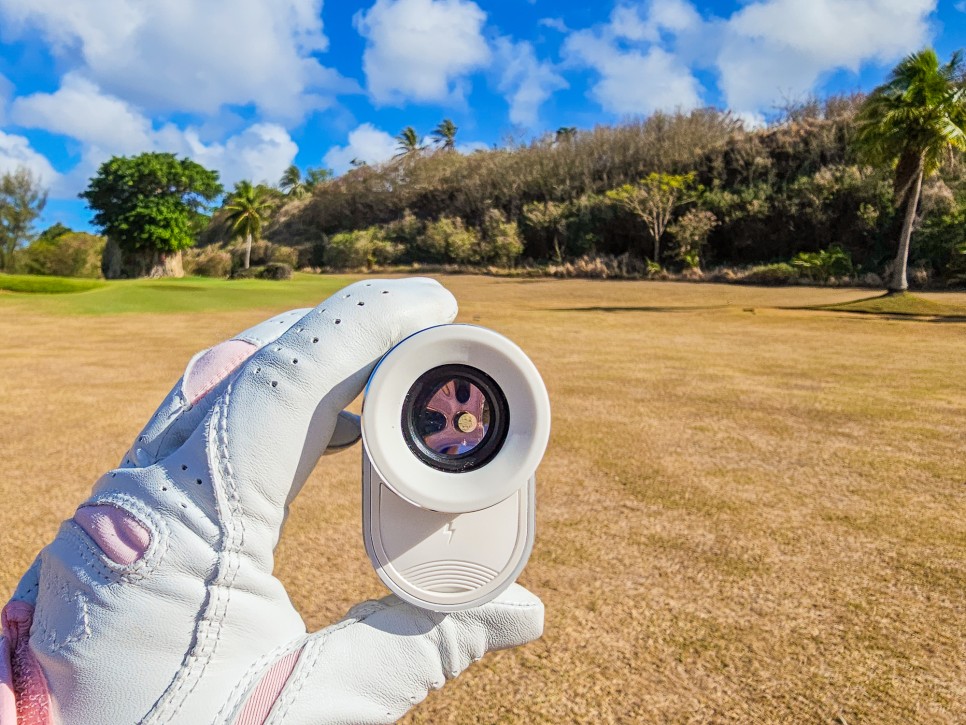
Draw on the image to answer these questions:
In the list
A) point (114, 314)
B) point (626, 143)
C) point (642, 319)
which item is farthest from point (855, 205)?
point (114, 314)

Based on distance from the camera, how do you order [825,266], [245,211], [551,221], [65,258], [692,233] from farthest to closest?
[245,211] → [65,258] → [551,221] → [692,233] → [825,266]

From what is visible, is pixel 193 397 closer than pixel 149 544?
No

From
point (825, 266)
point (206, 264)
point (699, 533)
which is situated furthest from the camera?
point (206, 264)

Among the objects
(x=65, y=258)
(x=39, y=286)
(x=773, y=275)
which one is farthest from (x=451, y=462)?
(x=65, y=258)

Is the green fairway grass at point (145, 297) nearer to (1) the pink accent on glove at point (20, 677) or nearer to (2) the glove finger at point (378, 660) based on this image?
(1) the pink accent on glove at point (20, 677)

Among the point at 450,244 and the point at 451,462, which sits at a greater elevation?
the point at 450,244

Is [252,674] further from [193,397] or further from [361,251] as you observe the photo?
[361,251]

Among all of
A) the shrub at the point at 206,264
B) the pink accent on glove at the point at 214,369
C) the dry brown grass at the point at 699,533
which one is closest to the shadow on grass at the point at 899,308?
the dry brown grass at the point at 699,533

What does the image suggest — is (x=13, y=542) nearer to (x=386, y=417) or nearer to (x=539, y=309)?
(x=386, y=417)

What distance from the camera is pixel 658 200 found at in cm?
2627

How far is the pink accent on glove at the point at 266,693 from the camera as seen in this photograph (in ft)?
3.53

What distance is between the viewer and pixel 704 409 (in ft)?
18.4

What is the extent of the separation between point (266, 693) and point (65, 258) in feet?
145

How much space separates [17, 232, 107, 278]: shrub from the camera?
3762 centimetres
